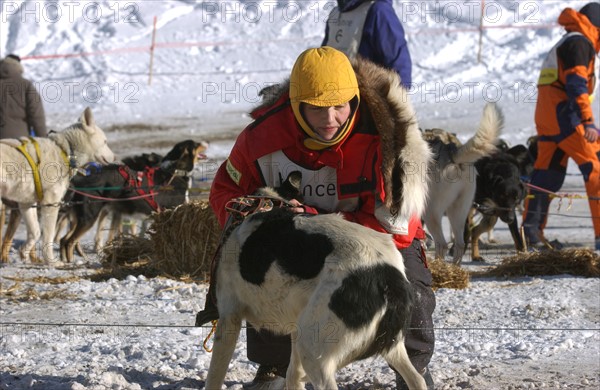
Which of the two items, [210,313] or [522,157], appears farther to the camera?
[522,157]

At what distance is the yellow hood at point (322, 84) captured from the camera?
3326 mm

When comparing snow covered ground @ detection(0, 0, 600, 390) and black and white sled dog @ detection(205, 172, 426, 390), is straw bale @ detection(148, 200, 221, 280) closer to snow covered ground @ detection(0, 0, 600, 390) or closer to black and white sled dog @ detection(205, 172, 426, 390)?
snow covered ground @ detection(0, 0, 600, 390)

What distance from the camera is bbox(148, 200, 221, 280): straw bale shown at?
7148mm

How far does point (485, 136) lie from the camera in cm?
671

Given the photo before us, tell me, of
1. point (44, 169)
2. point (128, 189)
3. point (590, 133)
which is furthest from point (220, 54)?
point (590, 133)

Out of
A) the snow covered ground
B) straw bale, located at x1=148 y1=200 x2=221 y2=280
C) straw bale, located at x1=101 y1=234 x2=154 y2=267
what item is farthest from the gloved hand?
straw bale, located at x1=101 y1=234 x2=154 y2=267

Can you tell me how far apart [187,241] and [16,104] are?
354 cm

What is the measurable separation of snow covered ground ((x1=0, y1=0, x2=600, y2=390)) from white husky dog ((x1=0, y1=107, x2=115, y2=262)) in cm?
45

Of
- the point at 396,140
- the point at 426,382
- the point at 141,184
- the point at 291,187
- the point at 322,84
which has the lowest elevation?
the point at 141,184

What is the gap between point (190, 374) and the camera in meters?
4.18

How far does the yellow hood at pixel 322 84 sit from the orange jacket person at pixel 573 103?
5063 millimetres

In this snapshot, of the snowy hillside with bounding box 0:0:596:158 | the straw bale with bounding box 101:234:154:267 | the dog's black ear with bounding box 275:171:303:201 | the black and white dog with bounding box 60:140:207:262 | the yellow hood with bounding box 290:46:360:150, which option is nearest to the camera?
the yellow hood with bounding box 290:46:360:150

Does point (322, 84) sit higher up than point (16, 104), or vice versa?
point (322, 84)

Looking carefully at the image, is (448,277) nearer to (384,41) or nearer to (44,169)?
(384,41)
